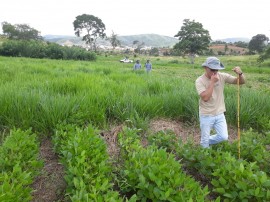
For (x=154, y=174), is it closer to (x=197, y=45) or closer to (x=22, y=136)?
(x=22, y=136)

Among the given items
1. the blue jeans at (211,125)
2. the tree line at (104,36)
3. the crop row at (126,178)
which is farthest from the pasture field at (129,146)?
the tree line at (104,36)

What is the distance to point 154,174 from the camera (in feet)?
6.95

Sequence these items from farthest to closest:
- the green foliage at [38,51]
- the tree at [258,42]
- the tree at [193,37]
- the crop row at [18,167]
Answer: the tree at [258,42] < the tree at [193,37] < the green foliage at [38,51] < the crop row at [18,167]

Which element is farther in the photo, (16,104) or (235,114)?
(235,114)

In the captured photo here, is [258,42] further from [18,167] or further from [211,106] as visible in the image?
[18,167]

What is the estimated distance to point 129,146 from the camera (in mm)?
2986

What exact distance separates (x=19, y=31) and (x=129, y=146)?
7314cm

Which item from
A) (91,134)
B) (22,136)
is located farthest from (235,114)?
(22,136)

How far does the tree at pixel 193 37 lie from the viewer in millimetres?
39844

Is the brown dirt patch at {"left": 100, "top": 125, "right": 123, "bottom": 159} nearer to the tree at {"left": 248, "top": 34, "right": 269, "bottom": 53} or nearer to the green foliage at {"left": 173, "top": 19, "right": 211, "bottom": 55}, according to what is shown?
the green foliage at {"left": 173, "top": 19, "right": 211, "bottom": 55}

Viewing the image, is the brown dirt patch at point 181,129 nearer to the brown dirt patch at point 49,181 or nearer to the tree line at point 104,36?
the brown dirt patch at point 49,181

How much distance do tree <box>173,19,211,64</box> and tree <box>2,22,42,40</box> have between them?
4685 centimetres

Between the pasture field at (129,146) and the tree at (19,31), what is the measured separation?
68626 mm

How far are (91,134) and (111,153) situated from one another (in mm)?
611
